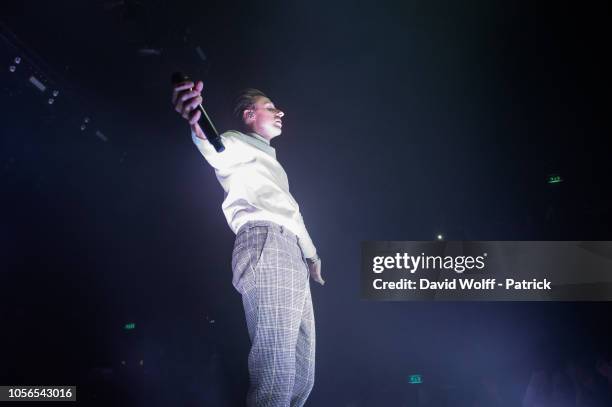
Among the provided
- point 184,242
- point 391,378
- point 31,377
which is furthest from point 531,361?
point 31,377

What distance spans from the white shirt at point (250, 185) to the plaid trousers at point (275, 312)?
0.05 metres

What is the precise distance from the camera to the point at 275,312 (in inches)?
70.2

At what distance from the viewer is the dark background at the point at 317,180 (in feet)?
11.9

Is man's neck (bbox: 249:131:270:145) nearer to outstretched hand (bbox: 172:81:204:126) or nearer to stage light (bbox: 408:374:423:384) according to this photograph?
outstretched hand (bbox: 172:81:204:126)

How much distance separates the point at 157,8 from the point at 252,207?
187 cm

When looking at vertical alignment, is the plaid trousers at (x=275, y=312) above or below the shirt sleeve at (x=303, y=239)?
below

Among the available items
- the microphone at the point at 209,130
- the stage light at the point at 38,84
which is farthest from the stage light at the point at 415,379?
the stage light at the point at 38,84

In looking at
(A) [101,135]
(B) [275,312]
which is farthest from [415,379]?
(A) [101,135]

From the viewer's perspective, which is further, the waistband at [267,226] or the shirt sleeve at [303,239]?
the shirt sleeve at [303,239]

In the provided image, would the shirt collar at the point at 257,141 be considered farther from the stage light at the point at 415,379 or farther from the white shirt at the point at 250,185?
the stage light at the point at 415,379

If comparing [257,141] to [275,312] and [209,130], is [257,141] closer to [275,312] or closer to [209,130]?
[209,130]

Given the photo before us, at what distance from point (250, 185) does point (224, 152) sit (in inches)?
7.6

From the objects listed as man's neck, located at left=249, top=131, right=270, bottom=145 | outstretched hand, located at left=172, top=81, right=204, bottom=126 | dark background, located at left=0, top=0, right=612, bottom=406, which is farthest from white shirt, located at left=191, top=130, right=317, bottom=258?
dark background, located at left=0, top=0, right=612, bottom=406

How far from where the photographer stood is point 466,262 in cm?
347
